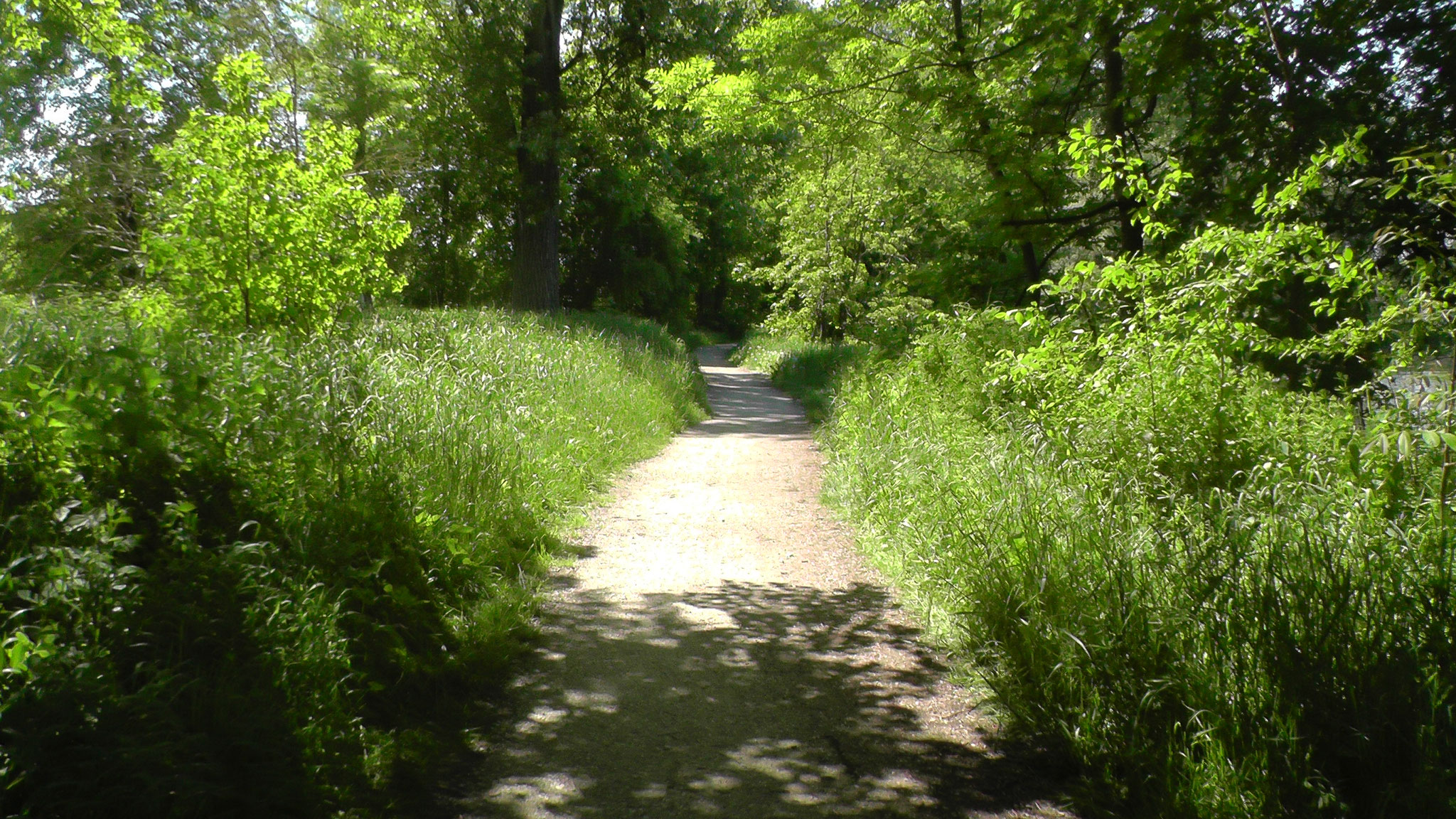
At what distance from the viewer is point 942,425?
8.44 meters

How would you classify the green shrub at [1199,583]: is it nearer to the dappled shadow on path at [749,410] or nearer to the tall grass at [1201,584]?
the tall grass at [1201,584]

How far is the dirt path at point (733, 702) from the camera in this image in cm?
366

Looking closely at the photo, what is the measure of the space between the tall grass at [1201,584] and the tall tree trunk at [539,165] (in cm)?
1275

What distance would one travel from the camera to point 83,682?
2.75m

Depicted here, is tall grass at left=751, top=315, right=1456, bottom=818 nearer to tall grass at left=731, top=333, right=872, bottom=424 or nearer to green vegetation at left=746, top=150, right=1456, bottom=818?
green vegetation at left=746, top=150, right=1456, bottom=818

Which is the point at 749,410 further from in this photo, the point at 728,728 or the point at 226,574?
the point at 226,574

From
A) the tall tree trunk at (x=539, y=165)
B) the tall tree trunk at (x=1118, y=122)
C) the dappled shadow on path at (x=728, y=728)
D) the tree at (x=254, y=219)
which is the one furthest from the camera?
the tall tree trunk at (x=539, y=165)

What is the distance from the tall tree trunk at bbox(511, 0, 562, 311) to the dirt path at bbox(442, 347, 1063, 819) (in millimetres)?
11882

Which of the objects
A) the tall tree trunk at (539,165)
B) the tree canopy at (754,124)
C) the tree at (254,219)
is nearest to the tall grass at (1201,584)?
the tree canopy at (754,124)

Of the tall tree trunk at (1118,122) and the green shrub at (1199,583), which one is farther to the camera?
the tall tree trunk at (1118,122)

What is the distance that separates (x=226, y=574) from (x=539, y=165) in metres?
16.3

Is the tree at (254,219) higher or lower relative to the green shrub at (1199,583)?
higher

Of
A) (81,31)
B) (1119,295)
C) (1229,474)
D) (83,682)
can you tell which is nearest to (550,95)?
(81,31)

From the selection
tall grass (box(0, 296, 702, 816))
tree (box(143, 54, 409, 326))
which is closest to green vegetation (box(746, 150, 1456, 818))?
tall grass (box(0, 296, 702, 816))
